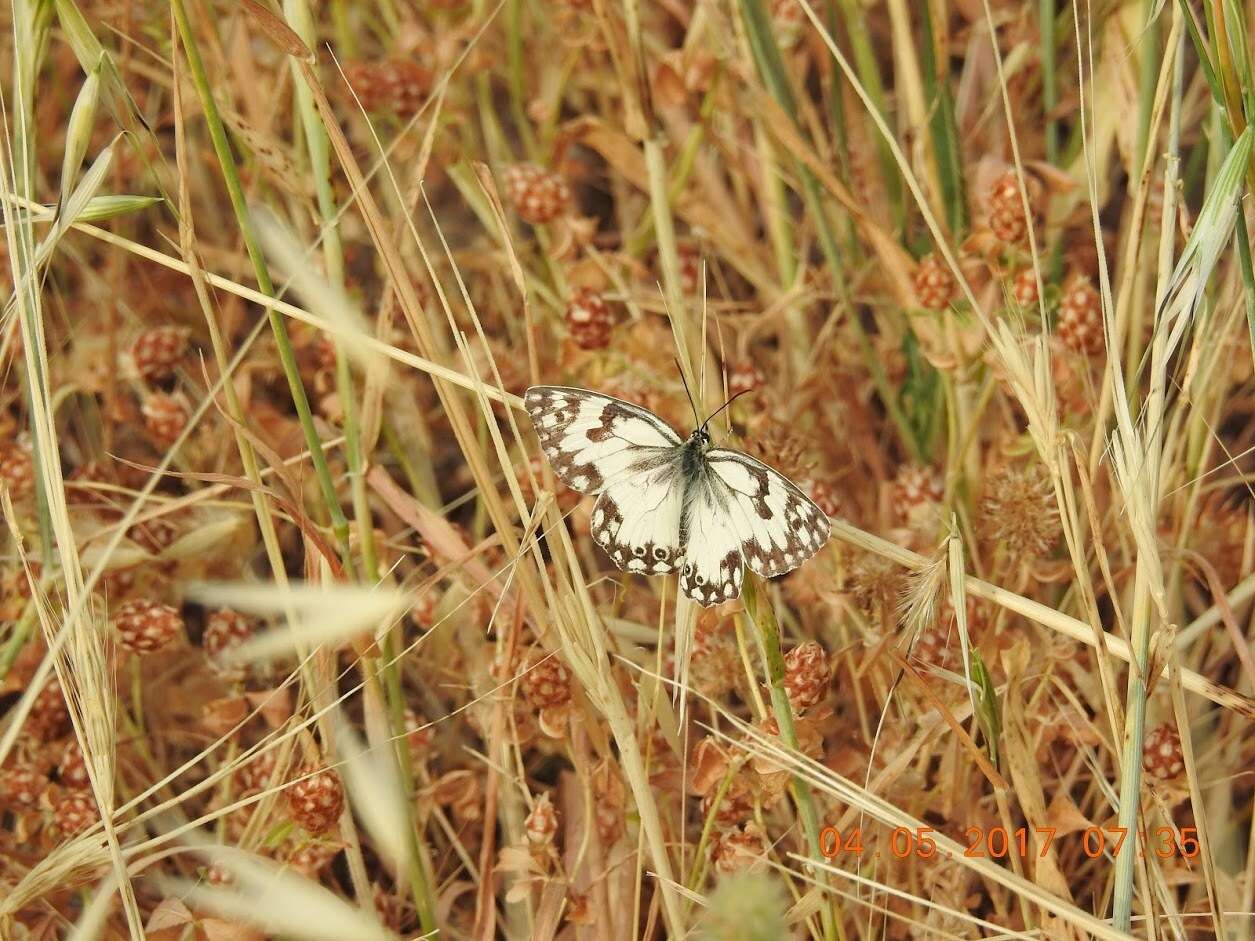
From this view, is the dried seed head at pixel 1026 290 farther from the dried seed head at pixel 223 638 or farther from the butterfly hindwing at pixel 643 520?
the dried seed head at pixel 223 638

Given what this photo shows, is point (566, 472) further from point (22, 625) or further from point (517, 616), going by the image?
point (22, 625)


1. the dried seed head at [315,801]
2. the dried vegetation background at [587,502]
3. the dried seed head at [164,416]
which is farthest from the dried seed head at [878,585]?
the dried seed head at [164,416]

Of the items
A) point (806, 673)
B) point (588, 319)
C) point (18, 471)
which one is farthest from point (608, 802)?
point (18, 471)

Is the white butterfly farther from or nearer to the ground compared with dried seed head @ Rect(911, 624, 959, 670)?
farther from the ground

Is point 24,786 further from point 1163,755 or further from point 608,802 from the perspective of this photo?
point 1163,755

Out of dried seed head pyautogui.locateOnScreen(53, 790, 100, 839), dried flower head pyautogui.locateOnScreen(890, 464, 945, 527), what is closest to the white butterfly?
dried flower head pyautogui.locateOnScreen(890, 464, 945, 527)

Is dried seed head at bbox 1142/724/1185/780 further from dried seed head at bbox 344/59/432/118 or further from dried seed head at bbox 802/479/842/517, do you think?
dried seed head at bbox 344/59/432/118
